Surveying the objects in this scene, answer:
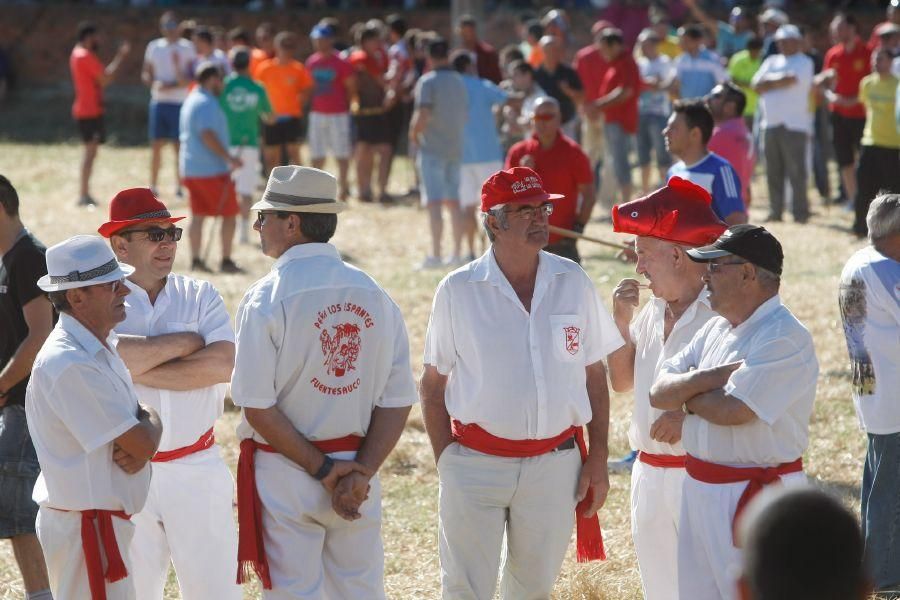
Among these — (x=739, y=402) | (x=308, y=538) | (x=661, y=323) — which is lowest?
(x=308, y=538)

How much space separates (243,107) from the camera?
49.4 ft

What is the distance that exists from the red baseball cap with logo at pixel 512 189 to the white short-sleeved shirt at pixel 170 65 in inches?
539

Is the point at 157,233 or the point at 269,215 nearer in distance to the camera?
the point at 269,215

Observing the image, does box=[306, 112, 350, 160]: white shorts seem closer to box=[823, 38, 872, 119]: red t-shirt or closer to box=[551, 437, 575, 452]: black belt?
box=[823, 38, 872, 119]: red t-shirt

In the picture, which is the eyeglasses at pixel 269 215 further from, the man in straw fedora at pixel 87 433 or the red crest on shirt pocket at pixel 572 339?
the red crest on shirt pocket at pixel 572 339

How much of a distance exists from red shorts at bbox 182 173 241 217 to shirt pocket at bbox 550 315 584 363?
9.16 metres

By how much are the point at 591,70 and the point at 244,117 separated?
467 centimetres

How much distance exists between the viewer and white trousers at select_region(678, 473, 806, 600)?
462cm

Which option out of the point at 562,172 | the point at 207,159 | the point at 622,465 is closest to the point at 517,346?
the point at 622,465

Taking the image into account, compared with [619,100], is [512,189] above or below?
below

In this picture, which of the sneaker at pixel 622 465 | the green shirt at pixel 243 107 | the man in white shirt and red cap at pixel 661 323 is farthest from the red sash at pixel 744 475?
the green shirt at pixel 243 107

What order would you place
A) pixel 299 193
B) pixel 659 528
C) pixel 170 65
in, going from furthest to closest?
pixel 170 65
pixel 659 528
pixel 299 193

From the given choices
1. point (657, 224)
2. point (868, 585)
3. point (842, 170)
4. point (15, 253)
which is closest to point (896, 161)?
point (842, 170)

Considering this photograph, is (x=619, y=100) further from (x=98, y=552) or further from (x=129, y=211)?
(x=98, y=552)
